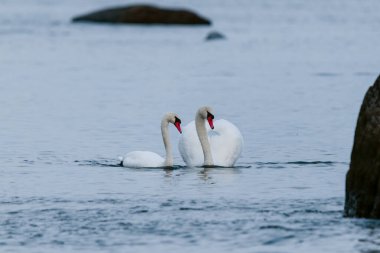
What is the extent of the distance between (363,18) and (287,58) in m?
35.6

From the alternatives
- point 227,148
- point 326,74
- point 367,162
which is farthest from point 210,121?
point 326,74

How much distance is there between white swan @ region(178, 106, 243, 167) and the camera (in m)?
19.5

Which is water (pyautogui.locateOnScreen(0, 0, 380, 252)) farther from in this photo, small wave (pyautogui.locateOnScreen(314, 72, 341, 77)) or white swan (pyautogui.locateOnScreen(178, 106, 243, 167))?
white swan (pyautogui.locateOnScreen(178, 106, 243, 167))

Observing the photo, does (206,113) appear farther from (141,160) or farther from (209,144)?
(141,160)

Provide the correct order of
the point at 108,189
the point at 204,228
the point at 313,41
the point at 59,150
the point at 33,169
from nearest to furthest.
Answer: the point at 204,228, the point at 108,189, the point at 33,169, the point at 59,150, the point at 313,41

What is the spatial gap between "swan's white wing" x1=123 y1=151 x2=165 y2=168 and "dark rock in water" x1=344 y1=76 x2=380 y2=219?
18.0ft

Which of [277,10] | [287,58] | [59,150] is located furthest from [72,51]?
[277,10]

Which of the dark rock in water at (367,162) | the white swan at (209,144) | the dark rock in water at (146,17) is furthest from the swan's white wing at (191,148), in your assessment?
the dark rock in water at (146,17)

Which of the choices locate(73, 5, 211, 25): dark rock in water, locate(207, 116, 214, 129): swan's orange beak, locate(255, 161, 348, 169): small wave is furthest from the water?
locate(73, 5, 211, 25): dark rock in water

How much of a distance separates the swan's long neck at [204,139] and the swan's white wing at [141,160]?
1.93ft

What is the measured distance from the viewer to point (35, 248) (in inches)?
517

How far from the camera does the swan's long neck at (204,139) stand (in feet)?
63.4

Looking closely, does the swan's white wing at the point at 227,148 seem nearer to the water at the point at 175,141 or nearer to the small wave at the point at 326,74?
the water at the point at 175,141

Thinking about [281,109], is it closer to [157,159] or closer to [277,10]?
[157,159]
